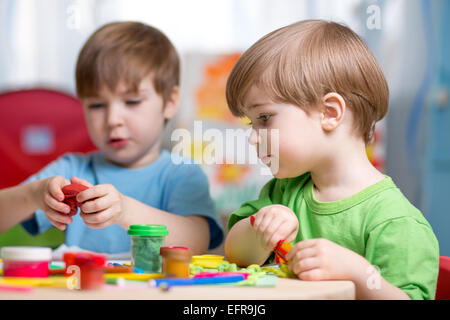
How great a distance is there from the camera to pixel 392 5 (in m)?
2.08

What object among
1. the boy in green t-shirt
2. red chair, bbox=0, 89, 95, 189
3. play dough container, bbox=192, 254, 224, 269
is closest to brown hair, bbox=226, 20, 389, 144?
the boy in green t-shirt

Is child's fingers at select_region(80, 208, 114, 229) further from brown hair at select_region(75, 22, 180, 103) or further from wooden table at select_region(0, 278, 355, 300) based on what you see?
brown hair at select_region(75, 22, 180, 103)

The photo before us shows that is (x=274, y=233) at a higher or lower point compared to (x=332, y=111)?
lower

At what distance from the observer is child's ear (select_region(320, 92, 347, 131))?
2.72 ft

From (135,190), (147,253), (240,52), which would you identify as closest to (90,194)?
(147,253)

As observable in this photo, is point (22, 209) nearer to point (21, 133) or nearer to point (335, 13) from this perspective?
point (21, 133)

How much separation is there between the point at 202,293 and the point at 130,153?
2.32ft

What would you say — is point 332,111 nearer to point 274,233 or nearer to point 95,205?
point 274,233

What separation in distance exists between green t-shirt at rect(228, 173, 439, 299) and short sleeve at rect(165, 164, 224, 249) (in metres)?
0.25

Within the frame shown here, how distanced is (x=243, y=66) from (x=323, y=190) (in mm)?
228

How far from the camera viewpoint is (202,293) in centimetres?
56

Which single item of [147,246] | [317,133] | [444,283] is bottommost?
[444,283]

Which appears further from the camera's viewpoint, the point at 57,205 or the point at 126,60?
the point at 126,60
